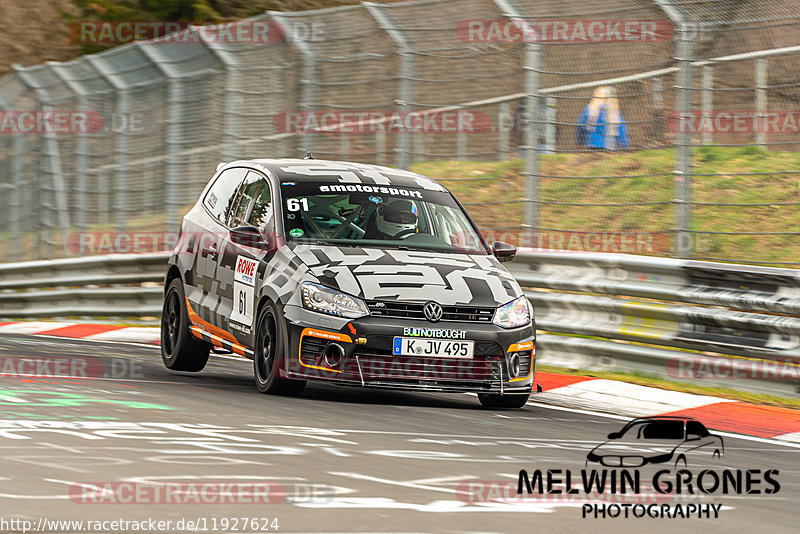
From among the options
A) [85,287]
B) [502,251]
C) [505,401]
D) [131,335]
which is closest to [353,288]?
[505,401]

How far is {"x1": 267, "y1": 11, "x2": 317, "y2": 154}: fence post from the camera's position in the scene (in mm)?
14875

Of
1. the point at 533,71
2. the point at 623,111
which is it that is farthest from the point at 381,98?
the point at 623,111

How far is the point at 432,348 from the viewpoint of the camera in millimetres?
8852

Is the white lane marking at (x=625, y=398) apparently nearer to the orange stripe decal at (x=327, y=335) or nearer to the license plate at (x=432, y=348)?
the license plate at (x=432, y=348)

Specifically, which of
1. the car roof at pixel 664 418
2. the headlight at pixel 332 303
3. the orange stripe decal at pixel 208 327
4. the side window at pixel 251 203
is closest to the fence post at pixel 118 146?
the orange stripe decal at pixel 208 327

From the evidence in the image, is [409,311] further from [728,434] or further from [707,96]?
[707,96]

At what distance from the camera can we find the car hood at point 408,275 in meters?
8.93

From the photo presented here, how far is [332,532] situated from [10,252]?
17128 millimetres

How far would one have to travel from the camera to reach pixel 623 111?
11.8 m

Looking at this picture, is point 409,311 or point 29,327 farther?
point 29,327

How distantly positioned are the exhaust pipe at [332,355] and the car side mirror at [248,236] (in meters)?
1.15

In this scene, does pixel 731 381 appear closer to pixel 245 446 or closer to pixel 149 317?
pixel 245 446

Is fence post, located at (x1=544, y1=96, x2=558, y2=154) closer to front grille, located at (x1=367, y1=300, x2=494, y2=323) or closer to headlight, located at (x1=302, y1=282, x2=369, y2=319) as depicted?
front grille, located at (x1=367, y1=300, x2=494, y2=323)

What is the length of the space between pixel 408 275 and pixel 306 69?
6.36 metres
